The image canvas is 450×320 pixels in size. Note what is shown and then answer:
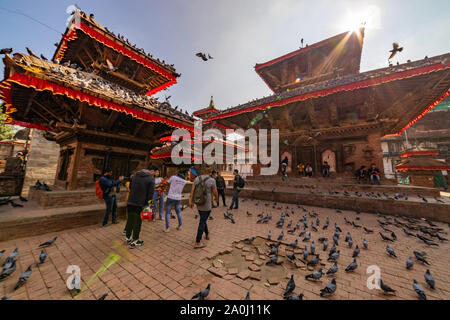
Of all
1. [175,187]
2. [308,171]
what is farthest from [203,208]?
[308,171]

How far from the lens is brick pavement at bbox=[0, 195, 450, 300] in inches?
85.7

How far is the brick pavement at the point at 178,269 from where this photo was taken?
7.14 feet

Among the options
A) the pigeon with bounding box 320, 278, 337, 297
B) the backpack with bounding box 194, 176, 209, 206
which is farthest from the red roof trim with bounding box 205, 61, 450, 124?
the pigeon with bounding box 320, 278, 337, 297

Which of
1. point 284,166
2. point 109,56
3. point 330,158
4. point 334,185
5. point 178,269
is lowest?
point 178,269

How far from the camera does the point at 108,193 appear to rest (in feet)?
15.6

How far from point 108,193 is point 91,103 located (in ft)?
9.06

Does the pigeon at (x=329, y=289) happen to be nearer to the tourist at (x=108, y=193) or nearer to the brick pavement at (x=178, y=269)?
the brick pavement at (x=178, y=269)

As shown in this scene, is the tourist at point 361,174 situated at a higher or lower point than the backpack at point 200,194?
higher

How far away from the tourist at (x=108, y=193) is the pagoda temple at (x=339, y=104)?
8.89m

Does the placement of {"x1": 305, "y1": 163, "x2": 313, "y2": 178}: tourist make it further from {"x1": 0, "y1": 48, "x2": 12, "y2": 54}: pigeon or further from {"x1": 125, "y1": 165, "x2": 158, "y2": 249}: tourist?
{"x1": 0, "y1": 48, "x2": 12, "y2": 54}: pigeon

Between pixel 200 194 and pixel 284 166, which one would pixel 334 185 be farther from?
pixel 200 194

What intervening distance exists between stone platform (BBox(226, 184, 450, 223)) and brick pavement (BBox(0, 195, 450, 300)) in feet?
7.91

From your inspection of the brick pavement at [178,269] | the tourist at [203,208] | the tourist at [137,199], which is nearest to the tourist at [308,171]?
the brick pavement at [178,269]

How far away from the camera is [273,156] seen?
12.2 meters
